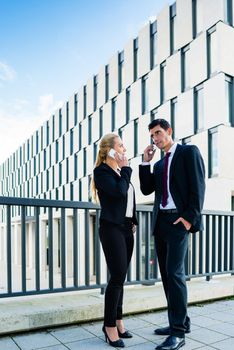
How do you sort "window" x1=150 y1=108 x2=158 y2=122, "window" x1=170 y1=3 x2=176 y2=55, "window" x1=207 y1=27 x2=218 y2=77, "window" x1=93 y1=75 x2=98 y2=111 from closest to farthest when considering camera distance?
"window" x1=207 y1=27 x2=218 y2=77 → "window" x1=170 y1=3 x2=176 y2=55 → "window" x1=150 y1=108 x2=158 y2=122 → "window" x1=93 y1=75 x2=98 y2=111

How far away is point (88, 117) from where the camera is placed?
29531 millimetres

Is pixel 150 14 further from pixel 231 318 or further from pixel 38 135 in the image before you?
pixel 38 135

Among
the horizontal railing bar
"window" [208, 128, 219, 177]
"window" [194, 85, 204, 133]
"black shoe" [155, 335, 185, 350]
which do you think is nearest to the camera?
"black shoe" [155, 335, 185, 350]

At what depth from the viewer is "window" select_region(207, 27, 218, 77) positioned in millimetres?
16781

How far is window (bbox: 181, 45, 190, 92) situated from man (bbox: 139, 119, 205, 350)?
16525 mm

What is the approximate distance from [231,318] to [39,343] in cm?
204

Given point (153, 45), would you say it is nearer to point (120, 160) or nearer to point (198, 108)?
point (198, 108)

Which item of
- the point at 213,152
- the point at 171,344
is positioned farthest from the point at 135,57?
the point at 171,344

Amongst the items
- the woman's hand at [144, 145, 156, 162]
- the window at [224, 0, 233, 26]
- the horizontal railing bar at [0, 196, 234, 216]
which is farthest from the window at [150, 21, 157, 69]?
the woman's hand at [144, 145, 156, 162]

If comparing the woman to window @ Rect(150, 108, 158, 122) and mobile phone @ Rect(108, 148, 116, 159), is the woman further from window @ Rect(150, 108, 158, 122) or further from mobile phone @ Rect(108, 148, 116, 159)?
window @ Rect(150, 108, 158, 122)

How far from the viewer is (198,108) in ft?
59.5

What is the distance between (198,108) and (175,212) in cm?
1590

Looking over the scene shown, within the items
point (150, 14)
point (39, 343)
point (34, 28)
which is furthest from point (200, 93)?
point (39, 343)

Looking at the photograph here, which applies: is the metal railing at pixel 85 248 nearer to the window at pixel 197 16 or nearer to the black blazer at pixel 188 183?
the black blazer at pixel 188 183
